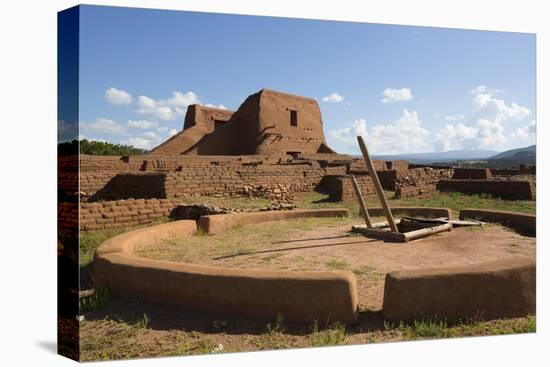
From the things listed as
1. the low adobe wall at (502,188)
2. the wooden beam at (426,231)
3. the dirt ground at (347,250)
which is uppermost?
the low adobe wall at (502,188)

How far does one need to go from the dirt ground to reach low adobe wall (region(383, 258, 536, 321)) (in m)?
0.56

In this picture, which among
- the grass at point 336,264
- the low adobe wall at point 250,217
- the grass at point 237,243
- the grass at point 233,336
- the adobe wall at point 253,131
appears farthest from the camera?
the adobe wall at point 253,131

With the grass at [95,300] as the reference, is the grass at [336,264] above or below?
above

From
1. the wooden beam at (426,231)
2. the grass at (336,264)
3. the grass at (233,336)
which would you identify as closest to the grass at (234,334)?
the grass at (233,336)

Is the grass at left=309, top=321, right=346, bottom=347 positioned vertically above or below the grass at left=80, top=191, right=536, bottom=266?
below

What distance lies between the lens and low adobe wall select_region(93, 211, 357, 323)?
3.73m

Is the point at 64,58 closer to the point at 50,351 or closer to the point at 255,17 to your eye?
the point at 255,17

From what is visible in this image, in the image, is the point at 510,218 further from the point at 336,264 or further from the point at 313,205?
the point at 313,205

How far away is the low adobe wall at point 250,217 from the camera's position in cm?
812

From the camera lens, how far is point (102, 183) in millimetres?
14219

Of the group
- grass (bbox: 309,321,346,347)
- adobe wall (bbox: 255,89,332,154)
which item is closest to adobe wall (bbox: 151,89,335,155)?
adobe wall (bbox: 255,89,332,154)

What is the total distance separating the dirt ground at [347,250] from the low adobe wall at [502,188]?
682 cm

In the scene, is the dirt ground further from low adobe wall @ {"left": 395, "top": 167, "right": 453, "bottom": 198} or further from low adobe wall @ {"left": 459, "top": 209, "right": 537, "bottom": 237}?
low adobe wall @ {"left": 395, "top": 167, "right": 453, "bottom": 198}

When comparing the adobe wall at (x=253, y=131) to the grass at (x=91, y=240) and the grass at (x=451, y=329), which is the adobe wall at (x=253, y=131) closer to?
the grass at (x=91, y=240)
